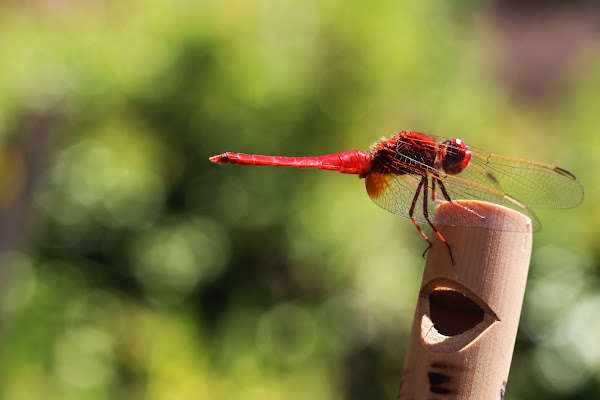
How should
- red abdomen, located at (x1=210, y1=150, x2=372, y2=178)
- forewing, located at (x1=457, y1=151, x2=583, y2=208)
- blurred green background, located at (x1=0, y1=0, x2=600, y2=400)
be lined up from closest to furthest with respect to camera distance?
forewing, located at (x1=457, y1=151, x2=583, y2=208)
red abdomen, located at (x1=210, y1=150, x2=372, y2=178)
blurred green background, located at (x1=0, y1=0, x2=600, y2=400)

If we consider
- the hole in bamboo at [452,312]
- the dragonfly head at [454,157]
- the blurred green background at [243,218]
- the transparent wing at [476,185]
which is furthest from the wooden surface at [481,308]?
A: the blurred green background at [243,218]

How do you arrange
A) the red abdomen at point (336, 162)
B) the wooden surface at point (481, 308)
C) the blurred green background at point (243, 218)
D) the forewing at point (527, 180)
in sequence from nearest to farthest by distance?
the wooden surface at point (481, 308) < the forewing at point (527, 180) < the red abdomen at point (336, 162) < the blurred green background at point (243, 218)

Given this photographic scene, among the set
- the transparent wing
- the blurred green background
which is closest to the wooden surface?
the transparent wing

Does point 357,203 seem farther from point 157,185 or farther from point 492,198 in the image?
point 492,198

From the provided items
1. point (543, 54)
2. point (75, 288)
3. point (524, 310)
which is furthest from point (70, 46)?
point (543, 54)

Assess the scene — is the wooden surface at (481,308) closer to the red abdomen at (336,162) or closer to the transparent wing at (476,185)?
the transparent wing at (476,185)

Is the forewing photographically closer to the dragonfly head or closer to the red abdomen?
the dragonfly head
